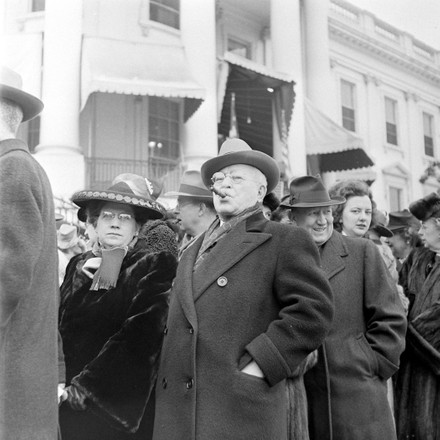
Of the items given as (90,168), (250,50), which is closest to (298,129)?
(250,50)

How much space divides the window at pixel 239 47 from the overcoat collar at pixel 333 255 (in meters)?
13.0

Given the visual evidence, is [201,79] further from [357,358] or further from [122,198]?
[357,358]

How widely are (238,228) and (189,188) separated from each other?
58.6 inches

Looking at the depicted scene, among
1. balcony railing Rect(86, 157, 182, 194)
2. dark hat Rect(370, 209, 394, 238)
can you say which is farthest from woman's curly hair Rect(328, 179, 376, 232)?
balcony railing Rect(86, 157, 182, 194)

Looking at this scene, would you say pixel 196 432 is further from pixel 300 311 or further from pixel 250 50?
pixel 250 50

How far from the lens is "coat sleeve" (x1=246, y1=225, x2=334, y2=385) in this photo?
7.98ft

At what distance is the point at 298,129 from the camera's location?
44.6 feet

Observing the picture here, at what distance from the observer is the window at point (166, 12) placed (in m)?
13.2

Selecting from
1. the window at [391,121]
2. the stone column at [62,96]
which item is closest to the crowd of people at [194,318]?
the stone column at [62,96]

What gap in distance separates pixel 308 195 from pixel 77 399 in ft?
5.55

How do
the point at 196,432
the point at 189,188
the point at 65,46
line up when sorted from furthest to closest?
the point at 65,46, the point at 189,188, the point at 196,432

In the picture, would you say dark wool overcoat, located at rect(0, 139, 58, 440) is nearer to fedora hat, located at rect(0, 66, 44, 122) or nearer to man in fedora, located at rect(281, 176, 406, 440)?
fedora hat, located at rect(0, 66, 44, 122)

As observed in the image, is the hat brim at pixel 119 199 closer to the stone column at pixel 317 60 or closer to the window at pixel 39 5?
the window at pixel 39 5

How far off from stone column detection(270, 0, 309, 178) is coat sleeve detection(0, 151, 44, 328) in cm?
1166
